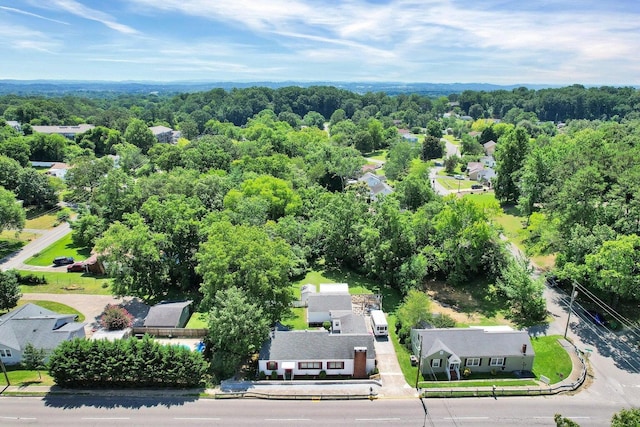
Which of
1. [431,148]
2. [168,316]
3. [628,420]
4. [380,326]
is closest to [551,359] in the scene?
[380,326]

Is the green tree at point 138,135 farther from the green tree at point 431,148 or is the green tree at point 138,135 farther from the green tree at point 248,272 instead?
the green tree at point 248,272

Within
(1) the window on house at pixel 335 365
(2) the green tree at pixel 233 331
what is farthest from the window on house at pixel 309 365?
(2) the green tree at pixel 233 331

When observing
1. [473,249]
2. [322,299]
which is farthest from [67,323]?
[473,249]

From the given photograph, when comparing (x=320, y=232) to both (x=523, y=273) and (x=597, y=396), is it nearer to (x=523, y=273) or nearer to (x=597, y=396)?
(x=523, y=273)

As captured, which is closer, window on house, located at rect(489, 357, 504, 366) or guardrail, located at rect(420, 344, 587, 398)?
guardrail, located at rect(420, 344, 587, 398)

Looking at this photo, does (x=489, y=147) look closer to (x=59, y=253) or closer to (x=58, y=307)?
(x=59, y=253)

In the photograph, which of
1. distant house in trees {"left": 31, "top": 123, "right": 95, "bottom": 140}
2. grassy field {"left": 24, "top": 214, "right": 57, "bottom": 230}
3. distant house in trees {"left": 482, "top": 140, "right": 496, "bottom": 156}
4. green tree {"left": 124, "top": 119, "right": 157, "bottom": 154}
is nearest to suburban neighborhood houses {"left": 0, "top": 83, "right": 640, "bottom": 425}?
grassy field {"left": 24, "top": 214, "right": 57, "bottom": 230}

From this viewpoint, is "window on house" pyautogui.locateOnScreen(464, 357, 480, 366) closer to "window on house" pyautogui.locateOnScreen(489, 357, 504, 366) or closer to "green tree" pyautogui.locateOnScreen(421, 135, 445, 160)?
"window on house" pyautogui.locateOnScreen(489, 357, 504, 366)
